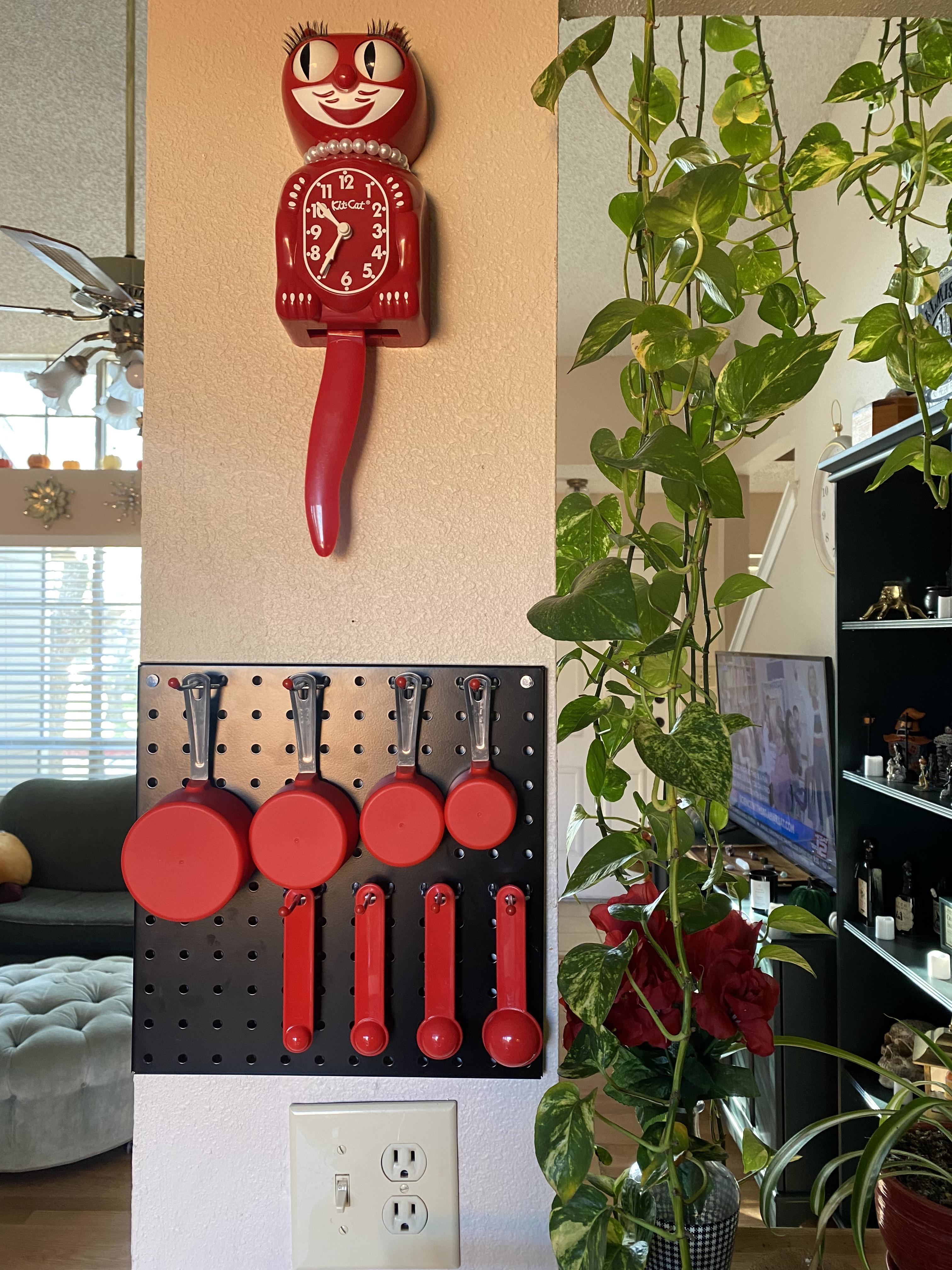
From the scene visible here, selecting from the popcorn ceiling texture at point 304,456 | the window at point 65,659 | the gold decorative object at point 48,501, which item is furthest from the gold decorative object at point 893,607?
the window at point 65,659

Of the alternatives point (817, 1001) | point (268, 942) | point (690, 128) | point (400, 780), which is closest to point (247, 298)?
point (400, 780)

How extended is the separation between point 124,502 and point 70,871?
1921 millimetres

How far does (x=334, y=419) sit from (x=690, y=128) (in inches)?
113

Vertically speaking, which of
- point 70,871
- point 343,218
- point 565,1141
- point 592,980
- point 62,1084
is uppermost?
point 343,218

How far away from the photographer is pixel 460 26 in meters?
0.68

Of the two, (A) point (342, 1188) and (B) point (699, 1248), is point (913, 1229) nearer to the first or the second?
(B) point (699, 1248)

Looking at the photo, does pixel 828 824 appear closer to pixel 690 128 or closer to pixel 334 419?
pixel 690 128

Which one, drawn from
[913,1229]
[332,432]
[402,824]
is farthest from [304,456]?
[913,1229]

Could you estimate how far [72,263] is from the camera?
2.23m

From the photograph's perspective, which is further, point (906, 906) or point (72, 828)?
point (72, 828)

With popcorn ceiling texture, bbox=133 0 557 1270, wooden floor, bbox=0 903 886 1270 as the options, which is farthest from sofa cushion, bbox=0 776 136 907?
popcorn ceiling texture, bbox=133 0 557 1270

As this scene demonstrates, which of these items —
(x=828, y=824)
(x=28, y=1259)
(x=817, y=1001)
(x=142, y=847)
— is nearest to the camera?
(x=142, y=847)

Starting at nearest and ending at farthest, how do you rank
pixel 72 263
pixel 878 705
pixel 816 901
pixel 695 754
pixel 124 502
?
pixel 695 754 < pixel 72 263 < pixel 878 705 < pixel 816 901 < pixel 124 502

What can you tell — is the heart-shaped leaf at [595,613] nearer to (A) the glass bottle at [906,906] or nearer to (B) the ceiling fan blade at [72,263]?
(B) the ceiling fan blade at [72,263]
